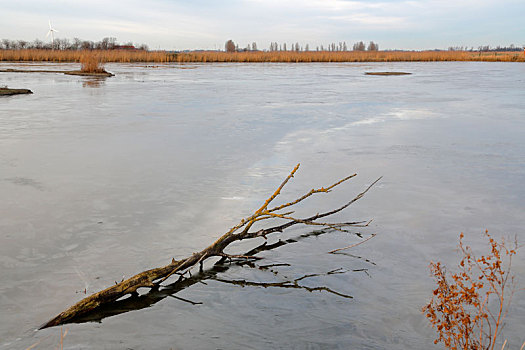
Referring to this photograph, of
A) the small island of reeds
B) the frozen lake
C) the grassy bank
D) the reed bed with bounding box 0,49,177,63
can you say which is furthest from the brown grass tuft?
the grassy bank

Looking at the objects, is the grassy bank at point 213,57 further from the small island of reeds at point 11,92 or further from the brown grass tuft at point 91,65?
the small island of reeds at point 11,92

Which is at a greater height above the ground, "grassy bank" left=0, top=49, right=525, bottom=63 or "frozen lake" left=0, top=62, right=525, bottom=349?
"grassy bank" left=0, top=49, right=525, bottom=63

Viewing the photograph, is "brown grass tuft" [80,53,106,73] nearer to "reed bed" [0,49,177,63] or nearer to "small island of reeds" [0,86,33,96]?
"small island of reeds" [0,86,33,96]

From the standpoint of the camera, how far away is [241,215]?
4.63 m

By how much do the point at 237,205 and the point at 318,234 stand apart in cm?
98

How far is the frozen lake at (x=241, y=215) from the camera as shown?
9.40 ft

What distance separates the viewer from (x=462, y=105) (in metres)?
13.8

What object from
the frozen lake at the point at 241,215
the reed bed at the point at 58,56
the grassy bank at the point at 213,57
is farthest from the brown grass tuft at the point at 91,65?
the grassy bank at the point at 213,57

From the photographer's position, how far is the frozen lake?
9.40 feet

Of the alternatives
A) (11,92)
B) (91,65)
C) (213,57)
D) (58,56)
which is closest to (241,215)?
(11,92)

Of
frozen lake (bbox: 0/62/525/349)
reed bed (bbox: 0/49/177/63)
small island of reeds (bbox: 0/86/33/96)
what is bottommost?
frozen lake (bbox: 0/62/525/349)

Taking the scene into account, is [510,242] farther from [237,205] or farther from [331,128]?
[331,128]

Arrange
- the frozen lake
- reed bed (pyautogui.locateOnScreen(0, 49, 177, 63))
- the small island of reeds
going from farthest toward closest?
reed bed (pyautogui.locateOnScreen(0, 49, 177, 63)) < the small island of reeds < the frozen lake

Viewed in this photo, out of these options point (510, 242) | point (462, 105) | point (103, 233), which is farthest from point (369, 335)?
point (462, 105)
